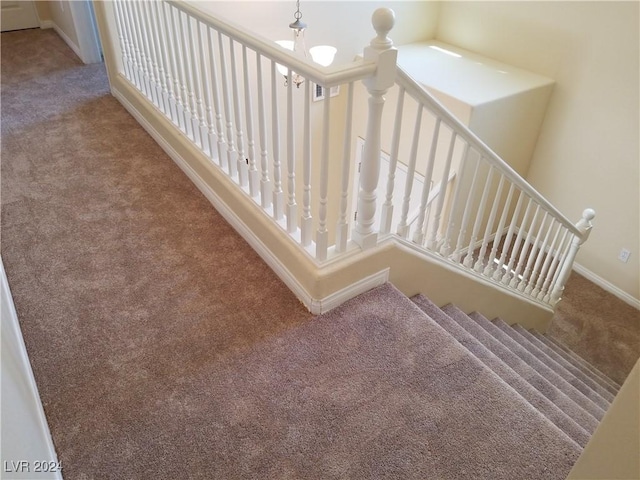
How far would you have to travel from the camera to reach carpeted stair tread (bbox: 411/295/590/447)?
6.46 ft

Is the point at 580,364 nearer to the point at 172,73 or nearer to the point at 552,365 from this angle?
the point at 552,365

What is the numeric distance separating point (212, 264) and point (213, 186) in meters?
0.49

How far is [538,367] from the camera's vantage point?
2875 mm

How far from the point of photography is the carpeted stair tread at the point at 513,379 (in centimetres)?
197

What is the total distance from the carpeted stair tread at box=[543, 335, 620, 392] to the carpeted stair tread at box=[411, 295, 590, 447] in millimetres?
2038

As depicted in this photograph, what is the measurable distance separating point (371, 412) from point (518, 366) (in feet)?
4.34

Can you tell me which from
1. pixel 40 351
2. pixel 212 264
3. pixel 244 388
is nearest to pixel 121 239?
pixel 212 264

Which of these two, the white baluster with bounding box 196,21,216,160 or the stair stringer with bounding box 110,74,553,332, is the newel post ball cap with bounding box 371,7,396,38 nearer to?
the stair stringer with bounding box 110,74,553,332

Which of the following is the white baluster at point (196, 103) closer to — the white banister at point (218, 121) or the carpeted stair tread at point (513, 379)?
the white banister at point (218, 121)

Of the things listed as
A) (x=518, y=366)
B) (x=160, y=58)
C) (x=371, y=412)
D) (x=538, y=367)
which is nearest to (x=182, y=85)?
(x=160, y=58)

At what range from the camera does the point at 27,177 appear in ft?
8.70

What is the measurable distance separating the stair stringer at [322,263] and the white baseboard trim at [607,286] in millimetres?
2243

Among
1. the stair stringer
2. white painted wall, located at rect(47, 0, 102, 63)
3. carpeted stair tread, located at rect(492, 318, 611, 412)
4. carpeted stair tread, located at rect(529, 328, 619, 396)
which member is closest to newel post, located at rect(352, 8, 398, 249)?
the stair stringer

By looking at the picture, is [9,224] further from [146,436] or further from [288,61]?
[288,61]
